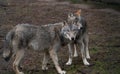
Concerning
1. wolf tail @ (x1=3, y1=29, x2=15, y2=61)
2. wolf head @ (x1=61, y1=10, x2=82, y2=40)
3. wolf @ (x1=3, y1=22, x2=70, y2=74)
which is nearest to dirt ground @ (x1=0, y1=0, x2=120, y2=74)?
wolf @ (x1=3, y1=22, x2=70, y2=74)

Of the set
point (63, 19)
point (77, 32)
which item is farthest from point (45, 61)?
point (63, 19)

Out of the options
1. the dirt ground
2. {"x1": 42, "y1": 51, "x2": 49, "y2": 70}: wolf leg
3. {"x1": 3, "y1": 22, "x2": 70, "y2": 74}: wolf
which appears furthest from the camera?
the dirt ground

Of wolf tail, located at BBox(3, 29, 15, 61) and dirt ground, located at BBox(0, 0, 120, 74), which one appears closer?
wolf tail, located at BBox(3, 29, 15, 61)

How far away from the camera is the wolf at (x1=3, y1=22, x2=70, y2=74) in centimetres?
750

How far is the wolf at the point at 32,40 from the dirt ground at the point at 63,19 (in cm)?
54

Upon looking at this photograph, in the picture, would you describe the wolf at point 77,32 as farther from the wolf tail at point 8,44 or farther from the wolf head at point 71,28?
the wolf tail at point 8,44

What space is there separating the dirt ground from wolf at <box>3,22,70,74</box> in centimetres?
54

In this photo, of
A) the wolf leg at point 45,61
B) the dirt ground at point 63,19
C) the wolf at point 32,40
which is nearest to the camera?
the wolf at point 32,40

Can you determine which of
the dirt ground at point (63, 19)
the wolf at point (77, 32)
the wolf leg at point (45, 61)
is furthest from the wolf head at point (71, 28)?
the dirt ground at point (63, 19)

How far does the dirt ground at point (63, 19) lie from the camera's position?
27.1 ft

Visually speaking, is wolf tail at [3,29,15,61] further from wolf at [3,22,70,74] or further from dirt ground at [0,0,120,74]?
dirt ground at [0,0,120,74]

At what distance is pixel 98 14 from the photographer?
16.2 m

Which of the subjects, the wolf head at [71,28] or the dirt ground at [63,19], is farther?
the dirt ground at [63,19]

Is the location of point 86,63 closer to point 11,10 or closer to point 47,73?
point 47,73
